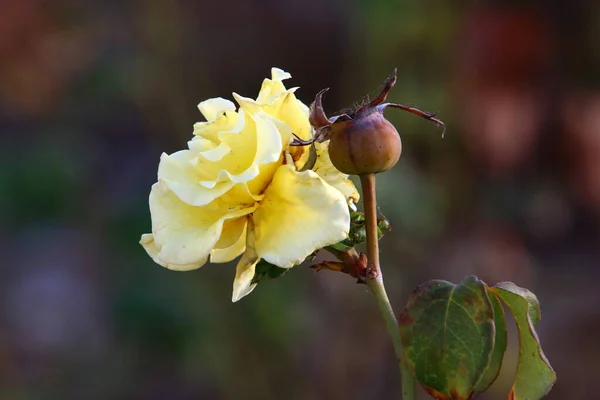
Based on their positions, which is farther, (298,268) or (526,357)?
(298,268)

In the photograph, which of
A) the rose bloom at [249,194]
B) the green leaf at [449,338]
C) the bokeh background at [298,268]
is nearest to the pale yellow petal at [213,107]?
the rose bloom at [249,194]

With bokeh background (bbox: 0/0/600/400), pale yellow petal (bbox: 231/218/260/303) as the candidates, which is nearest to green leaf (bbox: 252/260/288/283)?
pale yellow petal (bbox: 231/218/260/303)

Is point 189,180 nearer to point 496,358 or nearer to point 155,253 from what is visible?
point 155,253

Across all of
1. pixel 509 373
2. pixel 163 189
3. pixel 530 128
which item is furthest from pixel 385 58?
pixel 163 189

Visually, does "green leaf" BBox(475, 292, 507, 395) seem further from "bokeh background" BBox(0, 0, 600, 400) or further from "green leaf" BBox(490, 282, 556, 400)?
"bokeh background" BBox(0, 0, 600, 400)

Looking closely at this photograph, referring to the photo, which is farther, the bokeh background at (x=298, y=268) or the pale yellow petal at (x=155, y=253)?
the bokeh background at (x=298, y=268)

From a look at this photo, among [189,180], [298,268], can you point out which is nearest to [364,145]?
[189,180]

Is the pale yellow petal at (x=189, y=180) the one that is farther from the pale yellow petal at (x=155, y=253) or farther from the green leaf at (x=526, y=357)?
the green leaf at (x=526, y=357)
